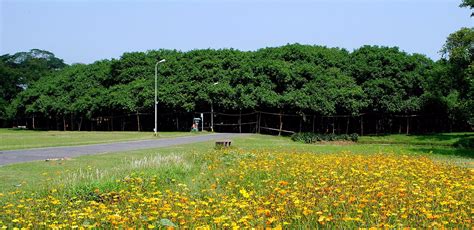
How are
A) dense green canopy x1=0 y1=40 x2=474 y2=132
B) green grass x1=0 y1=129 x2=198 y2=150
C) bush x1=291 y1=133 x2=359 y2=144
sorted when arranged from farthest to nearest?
dense green canopy x1=0 y1=40 x2=474 y2=132, bush x1=291 y1=133 x2=359 y2=144, green grass x1=0 y1=129 x2=198 y2=150

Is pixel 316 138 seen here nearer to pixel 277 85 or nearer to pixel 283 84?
pixel 283 84

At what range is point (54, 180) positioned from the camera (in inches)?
405

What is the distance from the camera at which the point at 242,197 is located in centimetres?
796

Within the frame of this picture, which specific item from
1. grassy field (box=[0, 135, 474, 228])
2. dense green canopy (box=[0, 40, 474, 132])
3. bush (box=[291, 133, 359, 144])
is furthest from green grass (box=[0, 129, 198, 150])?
grassy field (box=[0, 135, 474, 228])

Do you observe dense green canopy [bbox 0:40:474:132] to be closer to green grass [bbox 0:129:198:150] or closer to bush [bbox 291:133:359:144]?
bush [bbox 291:133:359:144]

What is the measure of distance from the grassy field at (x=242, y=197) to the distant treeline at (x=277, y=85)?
1047 inches

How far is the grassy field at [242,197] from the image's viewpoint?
6004mm

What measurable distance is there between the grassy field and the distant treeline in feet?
87.3

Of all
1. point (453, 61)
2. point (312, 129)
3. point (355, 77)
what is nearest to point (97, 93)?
point (312, 129)

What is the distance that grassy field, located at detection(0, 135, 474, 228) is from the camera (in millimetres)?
6004

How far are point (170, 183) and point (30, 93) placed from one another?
173 feet

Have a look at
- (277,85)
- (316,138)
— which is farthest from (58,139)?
(277,85)

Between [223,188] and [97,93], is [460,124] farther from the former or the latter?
[223,188]

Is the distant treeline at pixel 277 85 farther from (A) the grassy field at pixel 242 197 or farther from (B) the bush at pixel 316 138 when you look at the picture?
(A) the grassy field at pixel 242 197
